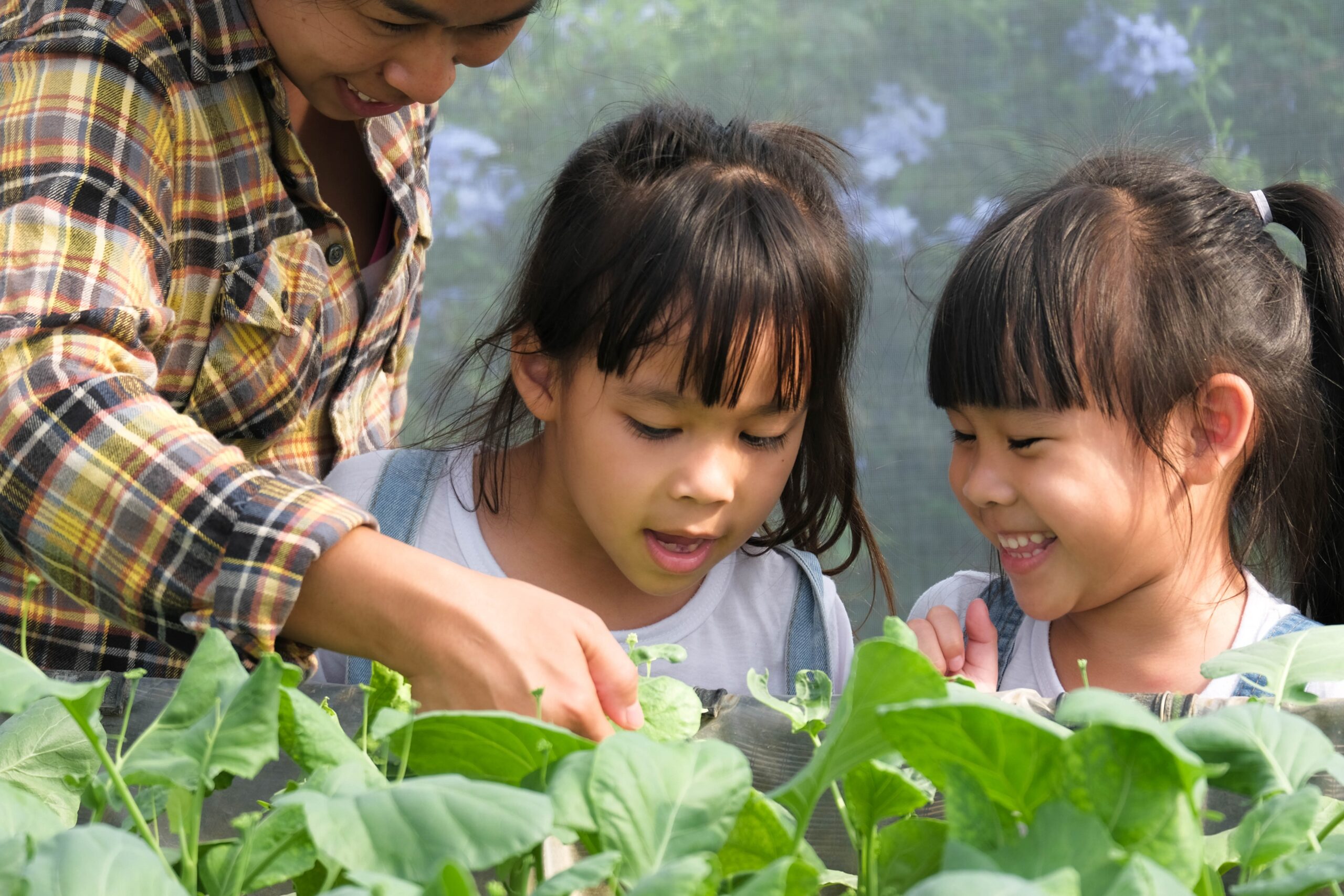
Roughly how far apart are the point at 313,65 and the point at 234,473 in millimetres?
401

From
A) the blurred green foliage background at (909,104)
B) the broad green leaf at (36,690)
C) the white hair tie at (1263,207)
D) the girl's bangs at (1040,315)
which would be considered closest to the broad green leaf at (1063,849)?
the broad green leaf at (36,690)

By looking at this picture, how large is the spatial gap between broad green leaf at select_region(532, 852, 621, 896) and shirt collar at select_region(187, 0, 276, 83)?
834 millimetres

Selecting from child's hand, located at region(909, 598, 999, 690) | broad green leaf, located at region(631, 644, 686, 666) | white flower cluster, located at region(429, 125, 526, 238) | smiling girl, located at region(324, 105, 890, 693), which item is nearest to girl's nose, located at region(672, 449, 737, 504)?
smiling girl, located at region(324, 105, 890, 693)

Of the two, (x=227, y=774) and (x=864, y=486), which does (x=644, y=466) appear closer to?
(x=227, y=774)

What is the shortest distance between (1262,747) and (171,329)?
0.87m

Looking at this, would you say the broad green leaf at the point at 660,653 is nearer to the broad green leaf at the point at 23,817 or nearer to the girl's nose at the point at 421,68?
the broad green leaf at the point at 23,817

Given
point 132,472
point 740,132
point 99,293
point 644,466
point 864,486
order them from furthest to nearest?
point 864,486, point 740,132, point 644,466, point 99,293, point 132,472

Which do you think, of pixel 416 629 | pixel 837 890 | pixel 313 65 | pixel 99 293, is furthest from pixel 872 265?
pixel 837 890

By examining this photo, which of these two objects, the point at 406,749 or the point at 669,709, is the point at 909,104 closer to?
the point at 669,709

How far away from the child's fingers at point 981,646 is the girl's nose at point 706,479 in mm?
292

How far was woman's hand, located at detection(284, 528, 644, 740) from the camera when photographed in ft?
1.68

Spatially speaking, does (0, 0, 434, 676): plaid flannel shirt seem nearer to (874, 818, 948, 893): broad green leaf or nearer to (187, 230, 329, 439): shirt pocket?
(187, 230, 329, 439): shirt pocket

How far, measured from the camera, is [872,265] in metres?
1.77

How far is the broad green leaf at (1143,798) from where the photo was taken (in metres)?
0.28
